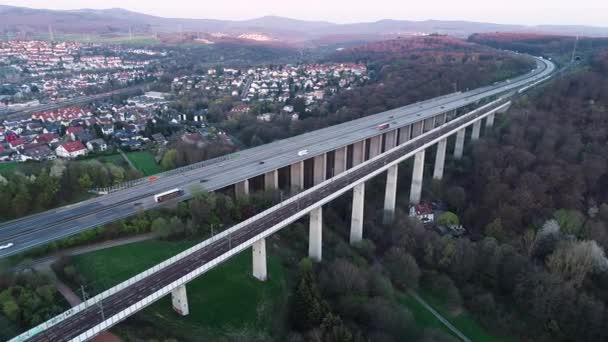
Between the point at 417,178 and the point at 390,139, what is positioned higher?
the point at 390,139

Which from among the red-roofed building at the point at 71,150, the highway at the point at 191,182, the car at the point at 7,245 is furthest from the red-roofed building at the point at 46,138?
the car at the point at 7,245

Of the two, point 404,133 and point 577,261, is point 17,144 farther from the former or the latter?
point 577,261

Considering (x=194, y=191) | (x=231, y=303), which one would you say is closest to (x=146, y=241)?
(x=194, y=191)

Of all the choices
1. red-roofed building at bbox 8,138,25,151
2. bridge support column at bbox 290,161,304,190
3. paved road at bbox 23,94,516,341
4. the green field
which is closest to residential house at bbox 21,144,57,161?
red-roofed building at bbox 8,138,25,151

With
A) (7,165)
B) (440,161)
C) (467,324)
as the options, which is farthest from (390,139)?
(7,165)

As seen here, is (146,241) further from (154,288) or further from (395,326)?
(395,326)
